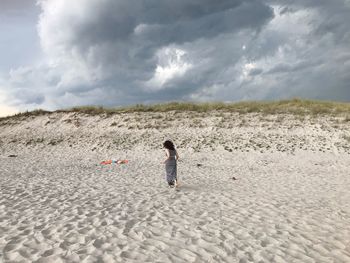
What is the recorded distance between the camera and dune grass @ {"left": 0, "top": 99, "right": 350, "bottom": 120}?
4075 cm

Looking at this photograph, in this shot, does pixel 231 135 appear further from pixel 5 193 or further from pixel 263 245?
pixel 263 245

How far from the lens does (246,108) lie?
42438 mm

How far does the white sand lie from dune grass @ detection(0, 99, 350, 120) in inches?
278

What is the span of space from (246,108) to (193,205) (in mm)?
30643

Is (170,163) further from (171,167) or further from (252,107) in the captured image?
(252,107)

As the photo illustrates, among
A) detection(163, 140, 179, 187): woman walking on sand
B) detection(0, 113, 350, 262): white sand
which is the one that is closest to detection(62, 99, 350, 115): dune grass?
detection(0, 113, 350, 262): white sand

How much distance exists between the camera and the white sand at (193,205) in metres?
8.69

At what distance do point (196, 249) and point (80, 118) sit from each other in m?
35.9

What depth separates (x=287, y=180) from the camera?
19.9 m

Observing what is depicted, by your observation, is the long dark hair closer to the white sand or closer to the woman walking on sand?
the woman walking on sand

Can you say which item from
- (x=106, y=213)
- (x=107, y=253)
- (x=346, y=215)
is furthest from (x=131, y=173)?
(x=107, y=253)

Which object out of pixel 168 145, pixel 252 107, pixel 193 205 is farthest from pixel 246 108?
pixel 193 205

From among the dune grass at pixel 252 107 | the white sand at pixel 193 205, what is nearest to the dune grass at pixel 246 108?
the dune grass at pixel 252 107

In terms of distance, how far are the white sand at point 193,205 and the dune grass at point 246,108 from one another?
7057mm
